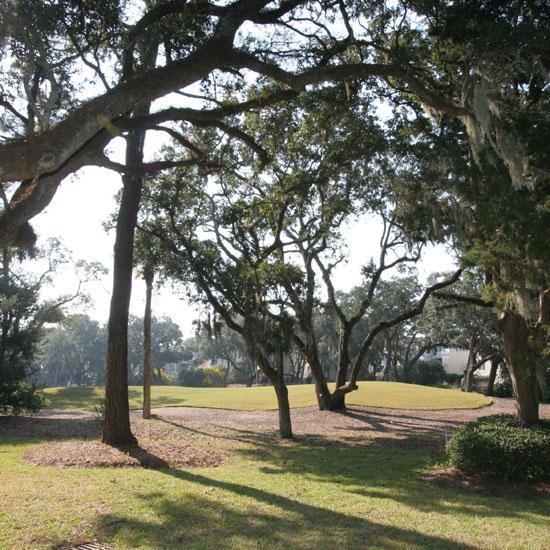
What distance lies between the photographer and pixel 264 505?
6.76 m

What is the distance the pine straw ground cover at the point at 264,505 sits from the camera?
5.32 m

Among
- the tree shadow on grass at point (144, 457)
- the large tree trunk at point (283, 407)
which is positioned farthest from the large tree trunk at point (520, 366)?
the tree shadow on grass at point (144, 457)

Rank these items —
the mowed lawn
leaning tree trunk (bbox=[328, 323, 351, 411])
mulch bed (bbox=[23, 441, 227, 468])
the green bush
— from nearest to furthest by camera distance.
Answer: the green bush < mulch bed (bbox=[23, 441, 227, 468]) < leaning tree trunk (bbox=[328, 323, 351, 411]) < the mowed lawn

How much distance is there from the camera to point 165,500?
686 centimetres

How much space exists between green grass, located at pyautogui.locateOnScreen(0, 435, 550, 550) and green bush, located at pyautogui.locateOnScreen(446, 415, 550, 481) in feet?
3.00

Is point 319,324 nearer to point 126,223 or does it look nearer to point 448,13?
point 126,223

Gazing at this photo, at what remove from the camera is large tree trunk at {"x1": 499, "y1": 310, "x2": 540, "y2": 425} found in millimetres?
11188

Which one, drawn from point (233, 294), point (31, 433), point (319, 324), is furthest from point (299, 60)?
point (319, 324)

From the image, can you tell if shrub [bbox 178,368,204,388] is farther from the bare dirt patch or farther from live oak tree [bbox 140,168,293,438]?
live oak tree [bbox 140,168,293,438]

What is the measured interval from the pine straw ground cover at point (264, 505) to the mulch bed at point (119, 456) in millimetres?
262

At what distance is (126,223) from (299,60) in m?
6.08

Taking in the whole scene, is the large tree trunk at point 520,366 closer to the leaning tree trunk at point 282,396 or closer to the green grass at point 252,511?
the green grass at point 252,511

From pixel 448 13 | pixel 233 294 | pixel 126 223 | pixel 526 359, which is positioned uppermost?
pixel 448 13

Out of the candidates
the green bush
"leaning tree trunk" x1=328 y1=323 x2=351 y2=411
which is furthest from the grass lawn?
"leaning tree trunk" x1=328 y1=323 x2=351 y2=411
